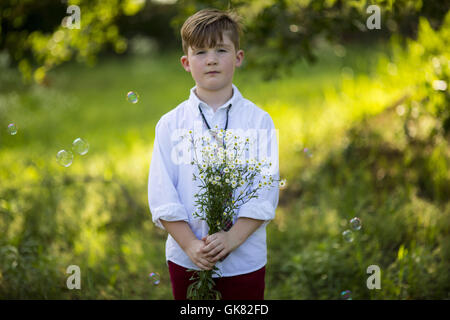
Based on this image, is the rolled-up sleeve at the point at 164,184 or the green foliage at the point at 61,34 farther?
the green foliage at the point at 61,34

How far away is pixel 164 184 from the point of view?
1851 millimetres

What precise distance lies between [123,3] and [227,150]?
244 centimetres

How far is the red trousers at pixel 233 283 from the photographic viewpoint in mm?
1934

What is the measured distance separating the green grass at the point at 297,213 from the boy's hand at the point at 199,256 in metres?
1.22

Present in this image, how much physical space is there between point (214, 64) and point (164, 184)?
58 cm

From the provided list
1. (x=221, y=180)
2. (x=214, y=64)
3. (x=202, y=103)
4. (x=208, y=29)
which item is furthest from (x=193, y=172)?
(x=208, y=29)

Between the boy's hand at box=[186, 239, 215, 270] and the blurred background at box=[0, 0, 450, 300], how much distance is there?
0.92 metres

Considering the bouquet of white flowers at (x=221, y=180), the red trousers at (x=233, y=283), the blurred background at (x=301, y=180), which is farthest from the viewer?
the blurred background at (x=301, y=180)

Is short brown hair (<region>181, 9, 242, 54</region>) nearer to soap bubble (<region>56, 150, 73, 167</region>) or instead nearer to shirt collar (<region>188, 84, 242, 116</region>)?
shirt collar (<region>188, 84, 242, 116</region>)

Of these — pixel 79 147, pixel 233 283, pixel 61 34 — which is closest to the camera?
pixel 233 283

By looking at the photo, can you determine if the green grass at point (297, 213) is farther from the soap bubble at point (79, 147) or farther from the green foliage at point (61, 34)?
the green foliage at point (61, 34)

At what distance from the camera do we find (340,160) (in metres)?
4.21

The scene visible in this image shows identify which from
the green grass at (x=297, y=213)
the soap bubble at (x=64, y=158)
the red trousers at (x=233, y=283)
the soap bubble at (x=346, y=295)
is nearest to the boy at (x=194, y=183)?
the red trousers at (x=233, y=283)

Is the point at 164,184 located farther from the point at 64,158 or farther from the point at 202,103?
the point at 64,158
